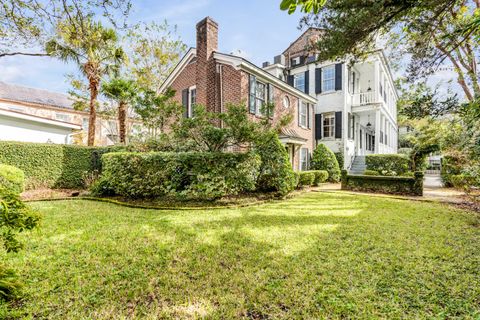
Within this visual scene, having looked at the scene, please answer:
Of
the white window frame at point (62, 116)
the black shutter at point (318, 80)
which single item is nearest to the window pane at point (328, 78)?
the black shutter at point (318, 80)

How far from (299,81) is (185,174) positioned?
1379cm

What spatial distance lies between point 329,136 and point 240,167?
11191 millimetres

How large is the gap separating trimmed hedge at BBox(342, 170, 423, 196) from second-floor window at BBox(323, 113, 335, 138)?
584 centimetres

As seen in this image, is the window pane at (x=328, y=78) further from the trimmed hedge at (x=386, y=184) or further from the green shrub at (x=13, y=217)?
the green shrub at (x=13, y=217)

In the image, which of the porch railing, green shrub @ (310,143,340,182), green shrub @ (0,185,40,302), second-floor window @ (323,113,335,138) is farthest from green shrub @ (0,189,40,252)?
the porch railing

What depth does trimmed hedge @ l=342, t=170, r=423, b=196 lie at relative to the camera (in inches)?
396

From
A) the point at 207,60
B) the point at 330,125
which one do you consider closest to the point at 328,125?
the point at 330,125

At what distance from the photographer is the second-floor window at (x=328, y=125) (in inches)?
666

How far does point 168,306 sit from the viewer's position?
7.68 feet

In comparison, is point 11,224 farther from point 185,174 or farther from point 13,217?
point 185,174

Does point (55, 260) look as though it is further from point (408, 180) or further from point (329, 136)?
point (329, 136)

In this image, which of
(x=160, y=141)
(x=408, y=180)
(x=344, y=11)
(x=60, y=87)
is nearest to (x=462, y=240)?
(x=344, y=11)

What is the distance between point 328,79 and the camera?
16922mm

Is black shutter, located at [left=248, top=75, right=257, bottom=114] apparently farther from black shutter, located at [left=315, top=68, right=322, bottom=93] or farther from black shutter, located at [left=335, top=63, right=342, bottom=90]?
black shutter, located at [left=335, top=63, right=342, bottom=90]
